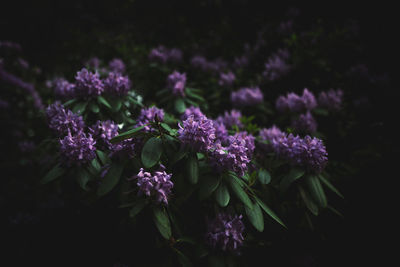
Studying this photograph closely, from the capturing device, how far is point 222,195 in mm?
1607

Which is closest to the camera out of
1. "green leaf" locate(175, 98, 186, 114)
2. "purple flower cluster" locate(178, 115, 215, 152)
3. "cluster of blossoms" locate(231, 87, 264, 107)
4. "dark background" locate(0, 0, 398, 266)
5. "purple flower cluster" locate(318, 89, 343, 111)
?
"purple flower cluster" locate(178, 115, 215, 152)

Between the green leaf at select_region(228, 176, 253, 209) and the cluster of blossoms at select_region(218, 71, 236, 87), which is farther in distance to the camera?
the cluster of blossoms at select_region(218, 71, 236, 87)

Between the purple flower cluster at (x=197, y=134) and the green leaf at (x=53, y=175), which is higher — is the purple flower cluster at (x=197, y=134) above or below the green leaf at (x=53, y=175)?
below

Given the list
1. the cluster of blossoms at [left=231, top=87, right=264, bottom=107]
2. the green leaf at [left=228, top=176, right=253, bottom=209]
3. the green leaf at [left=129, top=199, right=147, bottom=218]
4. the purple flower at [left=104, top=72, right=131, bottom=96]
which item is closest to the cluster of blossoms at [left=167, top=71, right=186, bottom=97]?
the purple flower at [left=104, top=72, right=131, bottom=96]

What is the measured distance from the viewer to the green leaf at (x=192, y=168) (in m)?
1.57

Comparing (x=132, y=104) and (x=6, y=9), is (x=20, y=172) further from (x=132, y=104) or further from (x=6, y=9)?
(x=6, y=9)

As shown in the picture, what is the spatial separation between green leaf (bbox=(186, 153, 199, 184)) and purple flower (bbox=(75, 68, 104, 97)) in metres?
1.08

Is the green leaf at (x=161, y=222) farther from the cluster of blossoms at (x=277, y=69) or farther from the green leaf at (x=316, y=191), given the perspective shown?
the cluster of blossoms at (x=277, y=69)

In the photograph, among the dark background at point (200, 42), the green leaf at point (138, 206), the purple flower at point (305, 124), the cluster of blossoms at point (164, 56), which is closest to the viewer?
the green leaf at point (138, 206)

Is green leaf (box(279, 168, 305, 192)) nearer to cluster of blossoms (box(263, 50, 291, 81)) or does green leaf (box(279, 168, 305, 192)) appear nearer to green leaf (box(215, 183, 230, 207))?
green leaf (box(215, 183, 230, 207))

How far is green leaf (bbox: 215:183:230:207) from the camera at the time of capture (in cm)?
157

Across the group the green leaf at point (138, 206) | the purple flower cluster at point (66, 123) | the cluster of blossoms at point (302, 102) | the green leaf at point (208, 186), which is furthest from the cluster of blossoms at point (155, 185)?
the cluster of blossoms at point (302, 102)

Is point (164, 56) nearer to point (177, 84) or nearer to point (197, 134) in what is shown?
point (177, 84)

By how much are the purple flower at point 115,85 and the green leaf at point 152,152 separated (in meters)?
0.97
